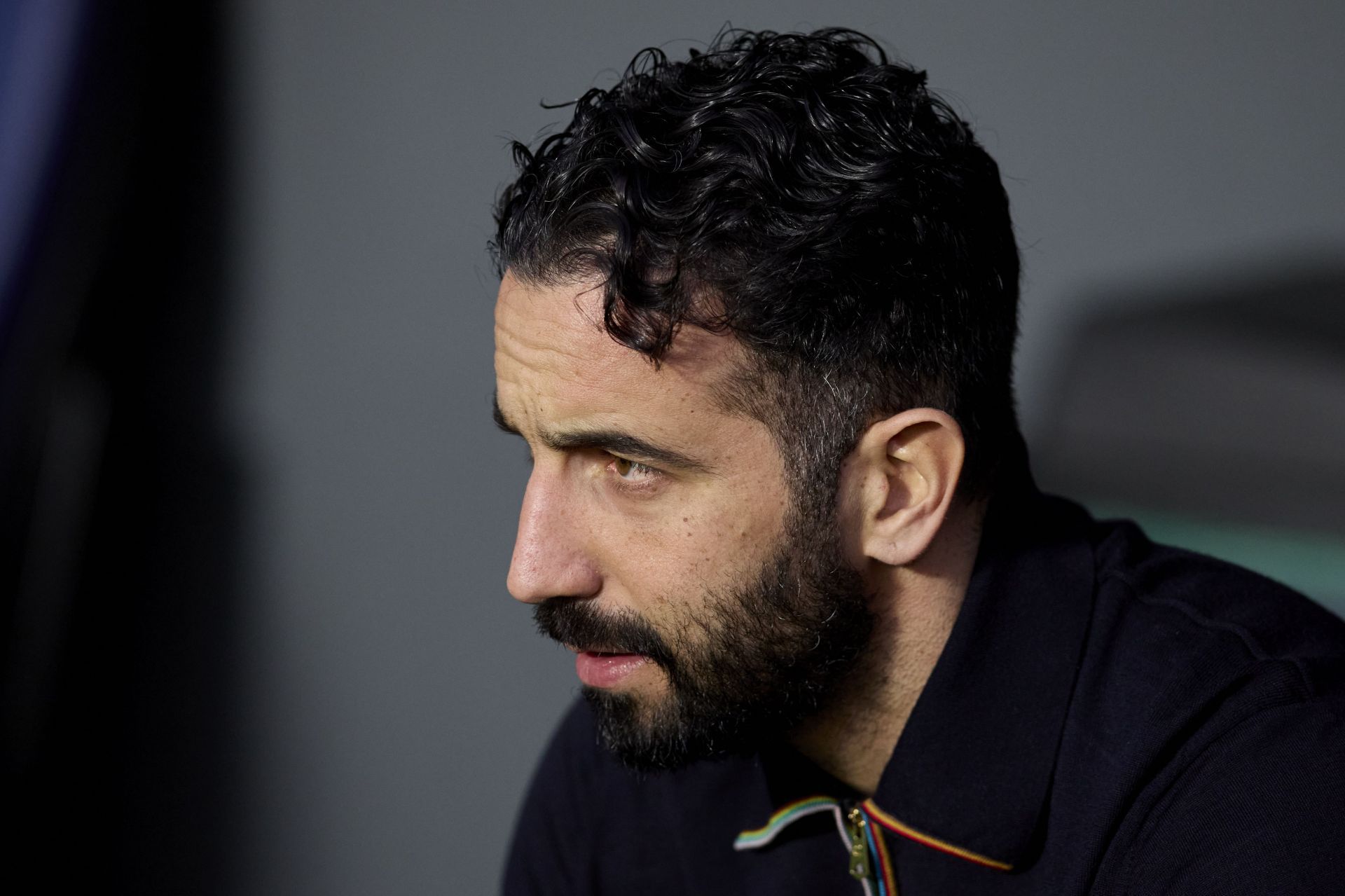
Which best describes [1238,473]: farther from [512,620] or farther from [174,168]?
[174,168]

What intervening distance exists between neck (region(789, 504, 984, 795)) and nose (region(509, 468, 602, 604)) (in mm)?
257

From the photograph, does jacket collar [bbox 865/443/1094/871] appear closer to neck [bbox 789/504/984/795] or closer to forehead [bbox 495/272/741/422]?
neck [bbox 789/504/984/795]

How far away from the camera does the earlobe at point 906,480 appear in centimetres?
102

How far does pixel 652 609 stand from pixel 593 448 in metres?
0.14

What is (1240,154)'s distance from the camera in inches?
63.4

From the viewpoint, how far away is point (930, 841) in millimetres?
1022

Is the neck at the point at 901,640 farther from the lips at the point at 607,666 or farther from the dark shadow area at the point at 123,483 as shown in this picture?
the dark shadow area at the point at 123,483

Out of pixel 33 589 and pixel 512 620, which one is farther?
pixel 512 620

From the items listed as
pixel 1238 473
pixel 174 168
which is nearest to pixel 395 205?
pixel 174 168

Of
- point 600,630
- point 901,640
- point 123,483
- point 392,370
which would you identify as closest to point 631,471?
point 600,630

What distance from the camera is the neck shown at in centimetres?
108

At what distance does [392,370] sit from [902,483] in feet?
2.61

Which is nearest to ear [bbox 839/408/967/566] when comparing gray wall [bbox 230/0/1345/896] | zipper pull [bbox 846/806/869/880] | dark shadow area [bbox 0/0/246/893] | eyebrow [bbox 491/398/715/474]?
eyebrow [bbox 491/398/715/474]

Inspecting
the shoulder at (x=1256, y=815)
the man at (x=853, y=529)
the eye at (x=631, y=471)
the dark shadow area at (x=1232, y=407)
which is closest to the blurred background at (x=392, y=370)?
the dark shadow area at (x=1232, y=407)
